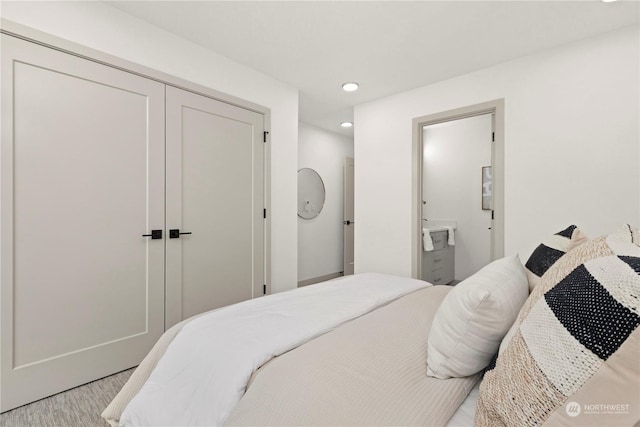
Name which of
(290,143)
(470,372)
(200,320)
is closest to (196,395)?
(200,320)

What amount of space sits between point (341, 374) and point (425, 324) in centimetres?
53

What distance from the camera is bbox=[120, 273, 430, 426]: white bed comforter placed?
975 mm

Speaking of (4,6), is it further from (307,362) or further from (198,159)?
(307,362)

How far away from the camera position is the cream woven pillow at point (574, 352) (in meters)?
0.48

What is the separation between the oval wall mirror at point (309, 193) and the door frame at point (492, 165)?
1.80 metres

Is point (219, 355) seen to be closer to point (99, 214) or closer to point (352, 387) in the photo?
point (352, 387)

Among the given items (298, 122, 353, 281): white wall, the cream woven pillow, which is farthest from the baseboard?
the cream woven pillow

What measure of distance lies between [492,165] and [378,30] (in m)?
1.69

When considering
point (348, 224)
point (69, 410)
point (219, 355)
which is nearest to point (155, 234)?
point (69, 410)

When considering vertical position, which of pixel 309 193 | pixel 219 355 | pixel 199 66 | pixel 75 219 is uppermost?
pixel 199 66

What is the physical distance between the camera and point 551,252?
4.14 feet

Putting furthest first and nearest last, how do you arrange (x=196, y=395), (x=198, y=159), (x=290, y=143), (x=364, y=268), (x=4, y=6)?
1. (x=364, y=268)
2. (x=290, y=143)
3. (x=198, y=159)
4. (x=4, y=6)
5. (x=196, y=395)

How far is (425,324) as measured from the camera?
1.26 metres

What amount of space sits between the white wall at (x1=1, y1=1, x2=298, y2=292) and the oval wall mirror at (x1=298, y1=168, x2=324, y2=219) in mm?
1241
